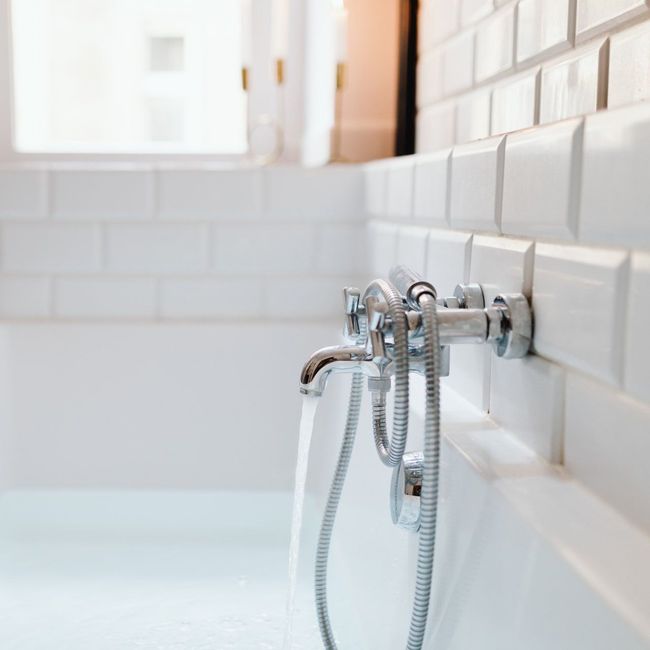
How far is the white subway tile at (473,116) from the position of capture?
1.30 metres

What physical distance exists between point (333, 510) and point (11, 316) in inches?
38.8

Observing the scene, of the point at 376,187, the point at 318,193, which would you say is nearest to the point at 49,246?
the point at 318,193

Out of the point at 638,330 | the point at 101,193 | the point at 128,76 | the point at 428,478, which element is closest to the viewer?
the point at 638,330

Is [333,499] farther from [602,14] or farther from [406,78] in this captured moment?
[406,78]

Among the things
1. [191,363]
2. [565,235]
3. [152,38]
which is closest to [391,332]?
[565,235]

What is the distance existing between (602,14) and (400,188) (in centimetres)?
59

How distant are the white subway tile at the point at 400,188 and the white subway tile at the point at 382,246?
3 cm

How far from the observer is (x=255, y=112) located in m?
2.06

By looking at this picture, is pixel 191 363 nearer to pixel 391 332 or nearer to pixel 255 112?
pixel 255 112

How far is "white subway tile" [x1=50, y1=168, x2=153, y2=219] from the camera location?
1.75 m

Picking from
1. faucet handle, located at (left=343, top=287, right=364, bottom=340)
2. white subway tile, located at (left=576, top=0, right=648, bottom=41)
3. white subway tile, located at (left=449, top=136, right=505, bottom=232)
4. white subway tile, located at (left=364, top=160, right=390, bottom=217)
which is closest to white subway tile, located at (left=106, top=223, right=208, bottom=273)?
white subway tile, located at (left=364, top=160, right=390, bottom=217)

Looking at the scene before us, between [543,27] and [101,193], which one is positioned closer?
[543,27]

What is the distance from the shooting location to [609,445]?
653mm

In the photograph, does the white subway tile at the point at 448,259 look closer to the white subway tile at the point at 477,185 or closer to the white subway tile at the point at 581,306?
the white subway tile at the point at 477,185
